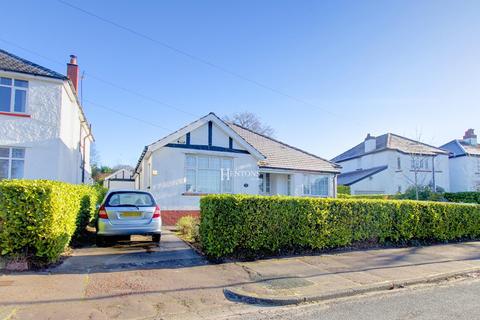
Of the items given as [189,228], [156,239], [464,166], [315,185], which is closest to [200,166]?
[189,228]

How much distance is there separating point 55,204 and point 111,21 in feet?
33.8

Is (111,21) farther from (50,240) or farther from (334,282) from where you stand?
(334,282)

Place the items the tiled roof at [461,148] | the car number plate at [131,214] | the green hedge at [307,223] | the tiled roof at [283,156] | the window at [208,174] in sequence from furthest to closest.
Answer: the tiled roof at [461,148] → the tiled roof at [283,156] → the window at [208,174] → the car number plate at [131,214] → the green hedge at [307,223]

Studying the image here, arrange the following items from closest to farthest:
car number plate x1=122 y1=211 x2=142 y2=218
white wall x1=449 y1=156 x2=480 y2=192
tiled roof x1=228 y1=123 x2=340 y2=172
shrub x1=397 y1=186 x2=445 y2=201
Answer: car number plate x1=122 y1=211 x2=142 y2=218 → tiled roof x1=228 y1=123 x2=340 y2=172 → shrub x1=397 y1=186 x2=445 y2=201 → white wall x1=449 y1=156 x2=480 y2=192

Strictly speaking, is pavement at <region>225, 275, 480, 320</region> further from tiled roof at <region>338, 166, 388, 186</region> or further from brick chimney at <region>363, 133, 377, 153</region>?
brick chimney at <region>363, 133, 377, 153</region>

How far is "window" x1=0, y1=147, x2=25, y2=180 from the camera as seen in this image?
13.7 m

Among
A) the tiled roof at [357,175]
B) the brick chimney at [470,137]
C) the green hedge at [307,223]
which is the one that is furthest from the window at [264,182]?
the brick chimney at [470,137]

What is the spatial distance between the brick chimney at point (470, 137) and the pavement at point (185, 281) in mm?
42339

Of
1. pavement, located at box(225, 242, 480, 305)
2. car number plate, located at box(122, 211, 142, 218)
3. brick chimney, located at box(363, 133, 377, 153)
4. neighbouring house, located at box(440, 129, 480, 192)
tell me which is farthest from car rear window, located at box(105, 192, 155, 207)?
neighbouring house, located at box(440, 129, 480, 192)

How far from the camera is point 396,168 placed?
3675cm

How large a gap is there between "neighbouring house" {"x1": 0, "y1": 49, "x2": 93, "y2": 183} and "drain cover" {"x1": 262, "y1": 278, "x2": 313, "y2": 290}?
1169 cm

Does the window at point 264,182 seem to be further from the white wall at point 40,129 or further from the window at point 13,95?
the window at point 13,95

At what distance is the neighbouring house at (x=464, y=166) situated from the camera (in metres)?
39.9

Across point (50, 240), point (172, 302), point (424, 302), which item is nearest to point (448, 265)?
point (424, 302)
